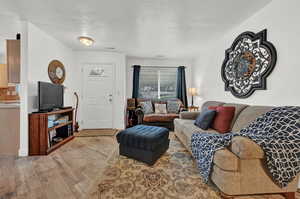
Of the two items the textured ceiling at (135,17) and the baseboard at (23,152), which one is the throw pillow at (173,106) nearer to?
the textured ceiling at (135,17)

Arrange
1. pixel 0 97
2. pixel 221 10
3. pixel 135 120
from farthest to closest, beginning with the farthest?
pixel 135 120, pixel 0 97, pixel 221 10

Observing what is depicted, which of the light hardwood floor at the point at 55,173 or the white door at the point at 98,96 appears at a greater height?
the white door at the point at 98,96

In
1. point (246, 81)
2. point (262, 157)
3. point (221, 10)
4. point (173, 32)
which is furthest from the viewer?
point (173, 32)

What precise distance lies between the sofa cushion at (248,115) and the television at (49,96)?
3388 mm

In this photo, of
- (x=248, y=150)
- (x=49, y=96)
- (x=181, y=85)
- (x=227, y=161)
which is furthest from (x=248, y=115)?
(x=49, y=96)

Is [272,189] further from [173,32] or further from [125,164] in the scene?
[173,32]

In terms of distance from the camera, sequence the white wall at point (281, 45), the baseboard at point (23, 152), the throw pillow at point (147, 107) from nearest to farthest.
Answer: the white wall at point (281, 45) < the baseboard at point (23, 152) < the throw pillow at point (147, 107)

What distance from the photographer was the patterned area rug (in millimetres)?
1498

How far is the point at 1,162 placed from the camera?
2207mm

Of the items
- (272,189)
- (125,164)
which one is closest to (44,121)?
(125,164)

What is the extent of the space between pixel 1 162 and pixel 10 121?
2.30ft

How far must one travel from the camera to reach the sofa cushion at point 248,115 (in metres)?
1.87

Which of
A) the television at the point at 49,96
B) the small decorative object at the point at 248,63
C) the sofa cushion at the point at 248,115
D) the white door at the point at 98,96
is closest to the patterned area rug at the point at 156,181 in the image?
the sofa cushion at the point at 248,115

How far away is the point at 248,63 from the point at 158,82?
10.4 feet
